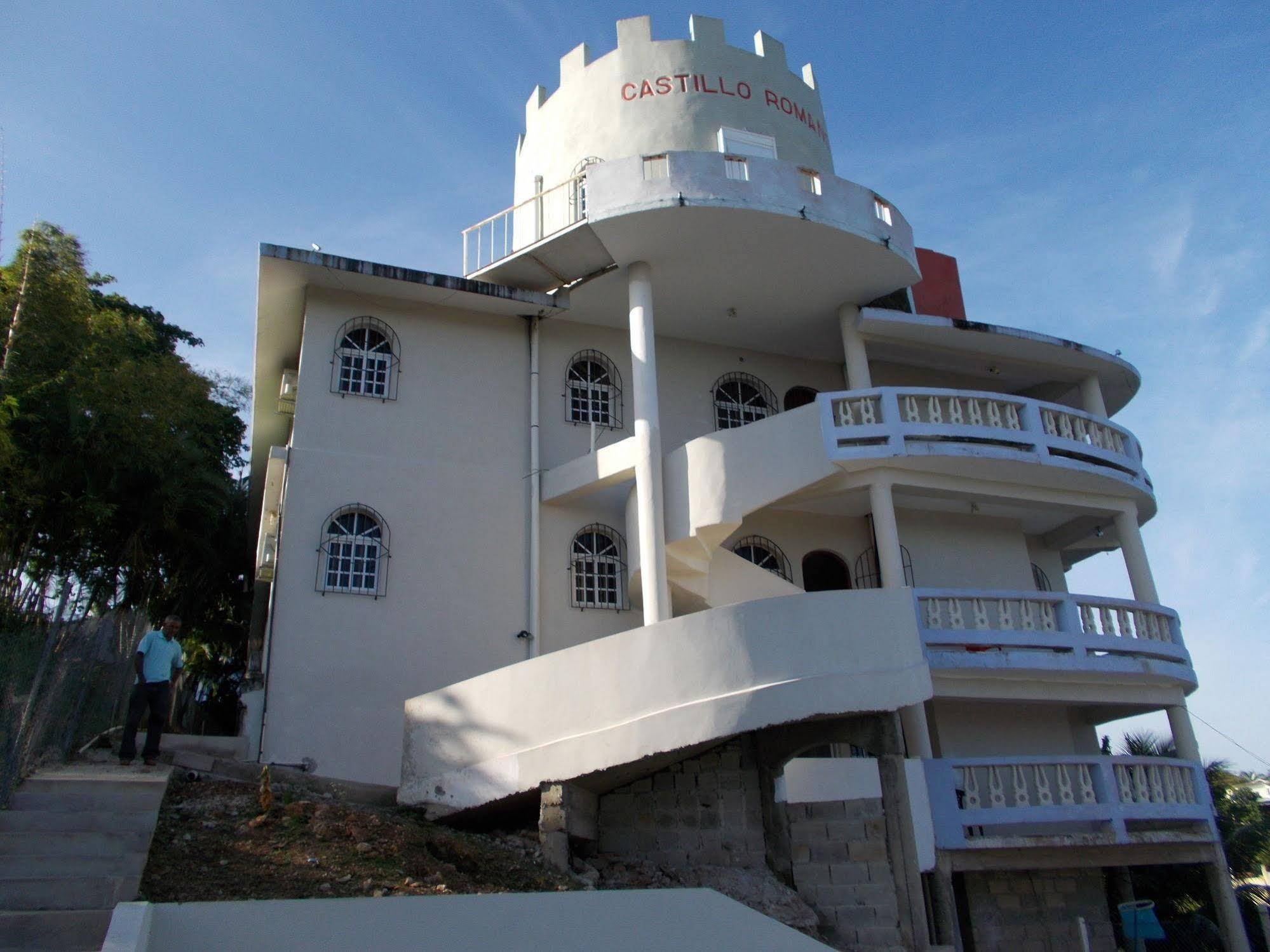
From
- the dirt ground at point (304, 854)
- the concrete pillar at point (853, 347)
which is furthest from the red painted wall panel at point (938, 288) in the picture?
the dirt ground at point (304, 854)

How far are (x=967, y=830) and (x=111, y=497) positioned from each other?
1291 cm

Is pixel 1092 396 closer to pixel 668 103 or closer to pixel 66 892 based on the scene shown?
pixel 668 103

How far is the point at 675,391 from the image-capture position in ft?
56.9

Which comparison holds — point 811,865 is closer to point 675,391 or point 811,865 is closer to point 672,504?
point 672,504

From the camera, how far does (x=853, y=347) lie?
1648 centimetres

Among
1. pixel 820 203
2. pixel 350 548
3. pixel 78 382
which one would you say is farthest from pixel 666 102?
pixel 78 382

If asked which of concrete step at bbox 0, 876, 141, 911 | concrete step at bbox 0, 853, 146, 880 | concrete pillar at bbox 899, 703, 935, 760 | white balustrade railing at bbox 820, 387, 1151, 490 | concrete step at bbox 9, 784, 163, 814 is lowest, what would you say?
concrete step at bbox 0, 876, 141, 911

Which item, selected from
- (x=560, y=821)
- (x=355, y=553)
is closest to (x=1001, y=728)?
(x=560, y=821)

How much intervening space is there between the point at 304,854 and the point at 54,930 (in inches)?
88.9

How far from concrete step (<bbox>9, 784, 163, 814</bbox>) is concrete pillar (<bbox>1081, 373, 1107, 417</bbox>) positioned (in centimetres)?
1491

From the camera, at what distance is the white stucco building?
11133 millimetres

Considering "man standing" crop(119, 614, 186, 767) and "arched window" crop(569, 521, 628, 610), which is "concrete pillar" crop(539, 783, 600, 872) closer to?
"man standing" crop(119, 614, 186, 767)

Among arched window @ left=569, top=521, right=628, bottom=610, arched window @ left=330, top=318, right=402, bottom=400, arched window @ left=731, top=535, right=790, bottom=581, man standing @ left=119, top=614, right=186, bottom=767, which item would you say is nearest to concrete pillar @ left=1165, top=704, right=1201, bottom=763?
arched window @ left=731, top=535, right=790, bottom=581

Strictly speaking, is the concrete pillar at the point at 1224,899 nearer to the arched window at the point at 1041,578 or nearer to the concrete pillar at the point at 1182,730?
the concrete pillar at the point at 1182,730
